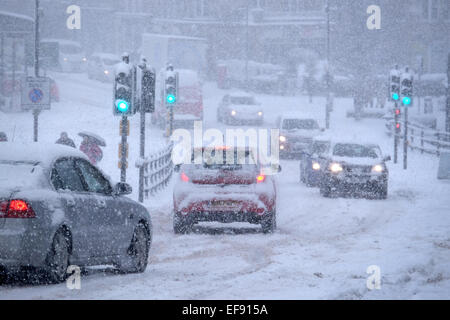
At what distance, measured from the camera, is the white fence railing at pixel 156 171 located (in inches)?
952

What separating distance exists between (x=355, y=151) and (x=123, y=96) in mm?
7862

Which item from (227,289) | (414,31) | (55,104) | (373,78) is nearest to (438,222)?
(227,289)

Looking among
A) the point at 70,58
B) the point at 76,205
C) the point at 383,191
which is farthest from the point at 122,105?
the point at 70,58

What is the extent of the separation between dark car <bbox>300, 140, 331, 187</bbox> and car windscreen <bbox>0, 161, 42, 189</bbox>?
1641 cm

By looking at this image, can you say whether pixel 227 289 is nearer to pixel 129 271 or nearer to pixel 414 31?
pixel 129 271

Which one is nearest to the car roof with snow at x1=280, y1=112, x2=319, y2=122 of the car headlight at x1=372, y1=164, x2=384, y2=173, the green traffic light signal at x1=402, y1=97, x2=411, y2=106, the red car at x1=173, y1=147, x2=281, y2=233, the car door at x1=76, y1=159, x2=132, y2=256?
the green traffic light signal at x1=402, y1=97, x2=411, y2=106

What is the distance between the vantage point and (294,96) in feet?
218

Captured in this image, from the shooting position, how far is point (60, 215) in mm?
10297

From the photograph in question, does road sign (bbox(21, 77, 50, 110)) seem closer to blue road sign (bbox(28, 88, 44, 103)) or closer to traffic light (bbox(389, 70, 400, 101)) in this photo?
blue road sign (bbox(28, 88, 44, 103))

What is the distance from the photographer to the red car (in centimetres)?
1709

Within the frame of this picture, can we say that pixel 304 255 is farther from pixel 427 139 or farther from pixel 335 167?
pixel 427 139

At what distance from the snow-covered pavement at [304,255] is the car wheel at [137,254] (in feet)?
0.47

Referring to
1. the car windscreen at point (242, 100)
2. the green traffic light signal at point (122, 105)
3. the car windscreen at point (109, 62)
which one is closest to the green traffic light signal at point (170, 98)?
the green traffic light signal at point (122, 105)
